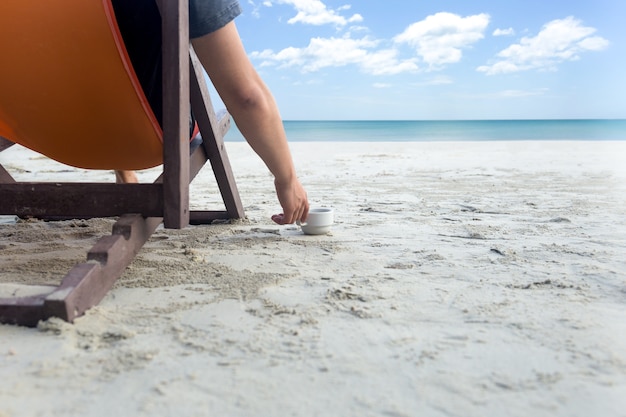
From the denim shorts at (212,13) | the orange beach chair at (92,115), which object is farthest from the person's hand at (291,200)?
the denim shorts at (212,13)

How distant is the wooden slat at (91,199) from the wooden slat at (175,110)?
60mm

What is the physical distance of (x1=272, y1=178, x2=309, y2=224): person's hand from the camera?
80.7 inches

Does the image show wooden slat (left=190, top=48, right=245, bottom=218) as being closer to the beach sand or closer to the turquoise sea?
the beach sand

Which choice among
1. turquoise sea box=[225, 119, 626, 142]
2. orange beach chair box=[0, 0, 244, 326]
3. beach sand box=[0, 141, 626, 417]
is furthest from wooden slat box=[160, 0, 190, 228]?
turquoise sea box=[225, 119, 626, 142]

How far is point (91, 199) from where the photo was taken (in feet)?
5.64

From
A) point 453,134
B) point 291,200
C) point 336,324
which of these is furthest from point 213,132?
point 453,134

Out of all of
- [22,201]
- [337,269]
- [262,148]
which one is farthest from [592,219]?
[22,201]

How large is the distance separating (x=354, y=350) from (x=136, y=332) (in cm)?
49

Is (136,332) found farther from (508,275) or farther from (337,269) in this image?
(508,275)

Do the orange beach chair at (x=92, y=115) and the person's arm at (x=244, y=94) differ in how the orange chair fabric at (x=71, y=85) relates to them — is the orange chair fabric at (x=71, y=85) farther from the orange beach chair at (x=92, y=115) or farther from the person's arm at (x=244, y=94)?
the person's arm at (x=244, y=94)

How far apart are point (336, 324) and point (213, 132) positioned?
1256 millimetres

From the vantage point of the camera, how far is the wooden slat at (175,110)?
61.7 inches

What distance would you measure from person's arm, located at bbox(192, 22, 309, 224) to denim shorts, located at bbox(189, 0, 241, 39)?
0.02 metres

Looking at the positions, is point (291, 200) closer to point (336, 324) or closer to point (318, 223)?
point (318, 223)
